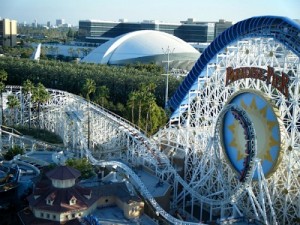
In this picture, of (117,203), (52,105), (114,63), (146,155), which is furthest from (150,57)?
(117,203)

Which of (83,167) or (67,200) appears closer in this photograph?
(67,200)

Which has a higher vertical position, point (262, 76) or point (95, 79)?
point (262, 76)

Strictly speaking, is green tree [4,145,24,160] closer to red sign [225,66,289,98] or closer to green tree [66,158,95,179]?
green tree [66,158,95,179]

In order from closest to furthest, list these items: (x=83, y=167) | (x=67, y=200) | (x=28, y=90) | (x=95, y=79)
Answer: (x=67, y=200), (x=83, y=167), (x=28, y=90), (x=95, y=79)

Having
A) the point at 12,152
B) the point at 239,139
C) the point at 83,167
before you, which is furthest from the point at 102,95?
the point at 239,139

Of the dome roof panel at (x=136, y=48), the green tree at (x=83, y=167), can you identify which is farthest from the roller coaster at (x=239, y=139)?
the dome roof panel at (x=136, y=48)

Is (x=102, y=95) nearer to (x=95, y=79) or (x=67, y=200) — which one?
(x=95, y=79)

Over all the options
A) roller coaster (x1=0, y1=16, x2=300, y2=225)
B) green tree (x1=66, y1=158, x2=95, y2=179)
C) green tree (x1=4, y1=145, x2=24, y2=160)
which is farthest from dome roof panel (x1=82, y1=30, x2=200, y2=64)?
green tree (x1=66, y1=158, x2=95, y2=179)

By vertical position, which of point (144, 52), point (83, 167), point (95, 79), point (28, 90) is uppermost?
point (144, 52)
